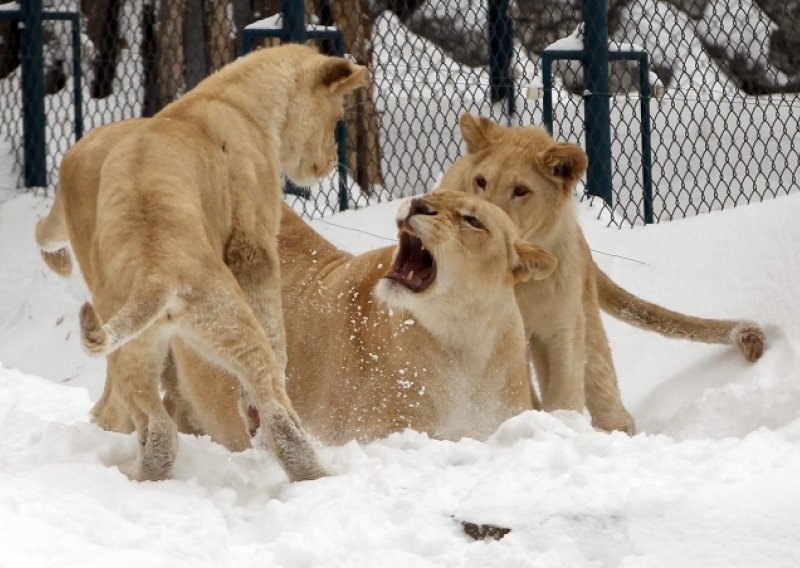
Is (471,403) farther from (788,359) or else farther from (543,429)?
(788,359)

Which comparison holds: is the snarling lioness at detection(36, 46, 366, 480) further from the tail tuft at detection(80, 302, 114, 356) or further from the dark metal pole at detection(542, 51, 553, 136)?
the dark metal pole at detection(542, 51, 553, 136)

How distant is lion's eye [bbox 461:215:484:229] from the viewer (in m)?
5.03

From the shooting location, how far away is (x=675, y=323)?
632 cm

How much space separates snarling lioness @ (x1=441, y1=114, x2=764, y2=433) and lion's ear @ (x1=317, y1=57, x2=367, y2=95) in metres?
0.77

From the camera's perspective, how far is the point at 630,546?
11.0 feet

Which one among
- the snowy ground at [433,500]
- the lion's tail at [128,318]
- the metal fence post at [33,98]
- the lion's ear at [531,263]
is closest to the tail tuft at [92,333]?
the lion's tail at [128,318]

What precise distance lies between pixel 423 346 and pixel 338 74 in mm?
1076

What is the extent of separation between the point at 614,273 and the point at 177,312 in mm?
3810

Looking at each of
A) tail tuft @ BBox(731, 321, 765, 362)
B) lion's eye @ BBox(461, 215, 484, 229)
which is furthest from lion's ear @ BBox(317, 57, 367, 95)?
tail tuft @ BBox(731, 321, 765, 362)

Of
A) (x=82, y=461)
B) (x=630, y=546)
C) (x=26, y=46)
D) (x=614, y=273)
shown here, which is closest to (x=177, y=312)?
(x=82, y=461)

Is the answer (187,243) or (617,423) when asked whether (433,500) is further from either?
(617,423)

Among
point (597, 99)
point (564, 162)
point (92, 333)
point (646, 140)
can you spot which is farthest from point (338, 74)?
point (646, 140)

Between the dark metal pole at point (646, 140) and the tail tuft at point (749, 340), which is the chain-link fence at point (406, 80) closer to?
the dark metal pole at point (646, 140)

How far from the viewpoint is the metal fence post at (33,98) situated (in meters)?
10.4
